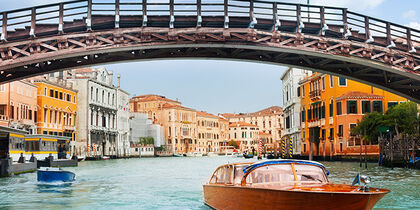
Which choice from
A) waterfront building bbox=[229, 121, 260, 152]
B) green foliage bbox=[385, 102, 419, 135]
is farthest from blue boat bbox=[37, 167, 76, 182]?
waterfront building bbox=[229, 121, 260, 152]

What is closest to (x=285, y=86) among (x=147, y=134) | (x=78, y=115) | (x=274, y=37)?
(x=78, y=115)

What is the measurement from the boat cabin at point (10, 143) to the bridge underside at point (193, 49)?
858 centimetres

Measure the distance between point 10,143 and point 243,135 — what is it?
90270mm

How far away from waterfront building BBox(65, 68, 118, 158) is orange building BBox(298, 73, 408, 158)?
82.9 feet

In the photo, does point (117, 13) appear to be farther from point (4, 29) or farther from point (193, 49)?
point (4, 29)

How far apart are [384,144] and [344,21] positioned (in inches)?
556

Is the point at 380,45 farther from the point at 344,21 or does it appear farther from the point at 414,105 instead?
the point at 414,105

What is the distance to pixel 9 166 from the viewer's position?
2167 cm

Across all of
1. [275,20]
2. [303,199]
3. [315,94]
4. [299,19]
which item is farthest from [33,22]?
[315,94]

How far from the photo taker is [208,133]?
103375 millimetres

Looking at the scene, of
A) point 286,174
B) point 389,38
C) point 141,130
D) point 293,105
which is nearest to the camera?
point 286,174

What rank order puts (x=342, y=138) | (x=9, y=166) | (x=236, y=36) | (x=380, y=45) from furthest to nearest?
(x=342, y=138) → (x=9, y=166) → (x=380, y=45) → (x=236, y=36)

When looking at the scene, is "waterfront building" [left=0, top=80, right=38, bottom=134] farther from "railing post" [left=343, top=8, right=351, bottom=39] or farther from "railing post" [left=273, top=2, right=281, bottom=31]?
"railing post" [left=343, top=8, right=351, bottom=39]

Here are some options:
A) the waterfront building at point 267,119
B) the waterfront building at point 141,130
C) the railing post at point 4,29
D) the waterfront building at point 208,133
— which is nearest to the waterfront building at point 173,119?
the waterfront building at point 208,133
